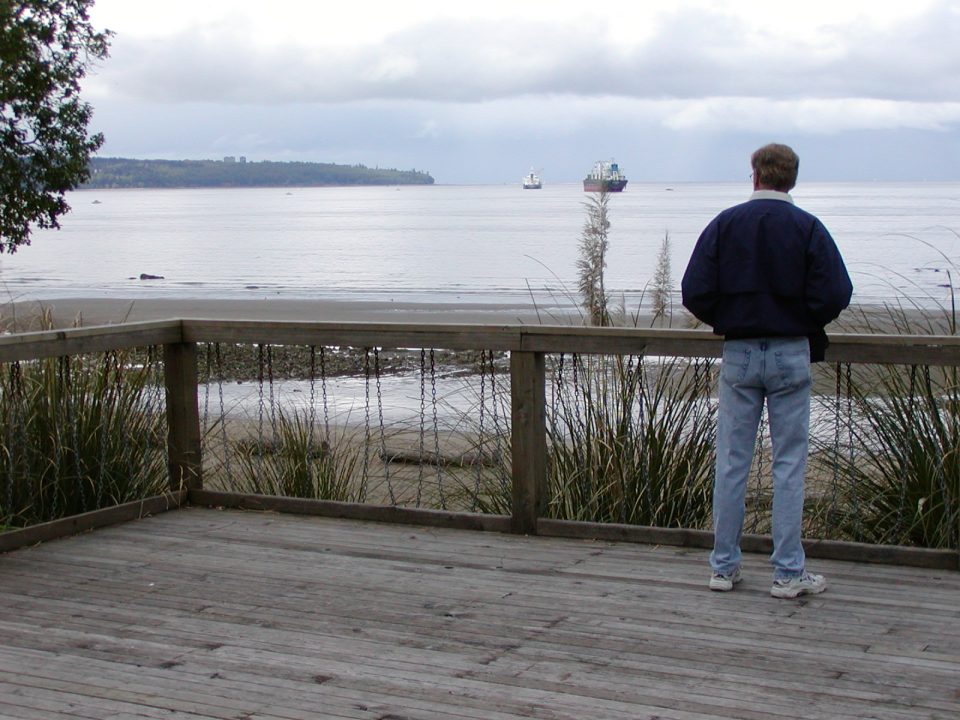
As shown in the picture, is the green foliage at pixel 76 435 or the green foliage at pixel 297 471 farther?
the green foliage at pixel 297 471

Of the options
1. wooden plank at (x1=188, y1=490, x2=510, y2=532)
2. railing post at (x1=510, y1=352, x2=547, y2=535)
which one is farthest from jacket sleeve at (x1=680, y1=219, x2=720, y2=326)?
wooden plank at (x1=188, y1=490, x2=510, y2=532)

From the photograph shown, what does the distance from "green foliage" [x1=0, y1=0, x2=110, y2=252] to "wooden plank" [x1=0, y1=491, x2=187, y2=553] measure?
60.0ft

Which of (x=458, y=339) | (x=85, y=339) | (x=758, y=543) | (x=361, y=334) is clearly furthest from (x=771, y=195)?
(x=85, y=339)

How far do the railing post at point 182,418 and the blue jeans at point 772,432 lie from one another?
119 inches

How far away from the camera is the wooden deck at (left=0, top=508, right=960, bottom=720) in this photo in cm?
379

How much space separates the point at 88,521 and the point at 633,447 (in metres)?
2.69

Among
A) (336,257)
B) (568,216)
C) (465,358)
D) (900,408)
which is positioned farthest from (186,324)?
(568,216)

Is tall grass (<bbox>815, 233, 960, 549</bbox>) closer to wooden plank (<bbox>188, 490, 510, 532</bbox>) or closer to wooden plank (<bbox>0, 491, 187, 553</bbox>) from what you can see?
wooden plank (<bbox>188, 490, 510, 532</bbox>)

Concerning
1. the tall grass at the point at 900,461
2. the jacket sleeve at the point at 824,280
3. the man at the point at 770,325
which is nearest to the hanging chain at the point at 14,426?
the man at the point at 770,325

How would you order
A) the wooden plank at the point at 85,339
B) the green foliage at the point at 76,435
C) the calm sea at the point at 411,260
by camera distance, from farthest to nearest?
the calm sea at the point at 411,260 < the green foliage at the point at 76,435 < the wooden plank at the point at 85,339

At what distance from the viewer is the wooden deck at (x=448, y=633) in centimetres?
379

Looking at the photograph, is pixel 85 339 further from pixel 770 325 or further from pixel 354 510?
pixel 770 325

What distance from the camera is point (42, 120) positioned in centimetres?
2367

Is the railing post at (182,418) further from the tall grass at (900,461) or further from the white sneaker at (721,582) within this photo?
the tall grass at (900,461)
